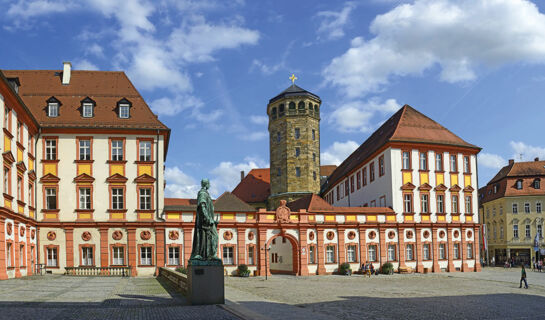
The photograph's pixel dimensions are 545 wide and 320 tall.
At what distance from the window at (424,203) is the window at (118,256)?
24.3m

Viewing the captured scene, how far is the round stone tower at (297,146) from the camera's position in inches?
2761

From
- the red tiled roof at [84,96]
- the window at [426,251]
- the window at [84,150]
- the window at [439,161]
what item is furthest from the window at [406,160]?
the window at [84,150]

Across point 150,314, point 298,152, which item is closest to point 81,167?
point 150,314

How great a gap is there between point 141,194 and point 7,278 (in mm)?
12678

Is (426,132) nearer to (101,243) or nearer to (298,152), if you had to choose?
(298,152)

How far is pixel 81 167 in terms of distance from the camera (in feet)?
137

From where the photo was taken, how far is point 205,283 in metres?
18.2

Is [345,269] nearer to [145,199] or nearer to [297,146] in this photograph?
[145,199]

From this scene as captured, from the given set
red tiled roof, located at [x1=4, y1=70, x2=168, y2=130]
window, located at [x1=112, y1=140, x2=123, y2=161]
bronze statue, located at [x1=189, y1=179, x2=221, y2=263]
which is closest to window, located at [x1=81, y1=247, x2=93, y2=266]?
window, located at [x1=112, y1=140, x2=123, y2=161]

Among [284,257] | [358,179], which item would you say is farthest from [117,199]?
[358,179]

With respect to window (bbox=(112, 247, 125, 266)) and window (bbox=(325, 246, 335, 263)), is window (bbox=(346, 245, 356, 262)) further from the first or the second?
window (bbox=(112, 247, 125, 266))

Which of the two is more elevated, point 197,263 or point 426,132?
point 426,132

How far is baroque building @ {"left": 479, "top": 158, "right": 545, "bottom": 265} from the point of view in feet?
225

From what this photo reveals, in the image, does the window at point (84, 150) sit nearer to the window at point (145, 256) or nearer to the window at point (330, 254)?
the window at point (145, 256)
